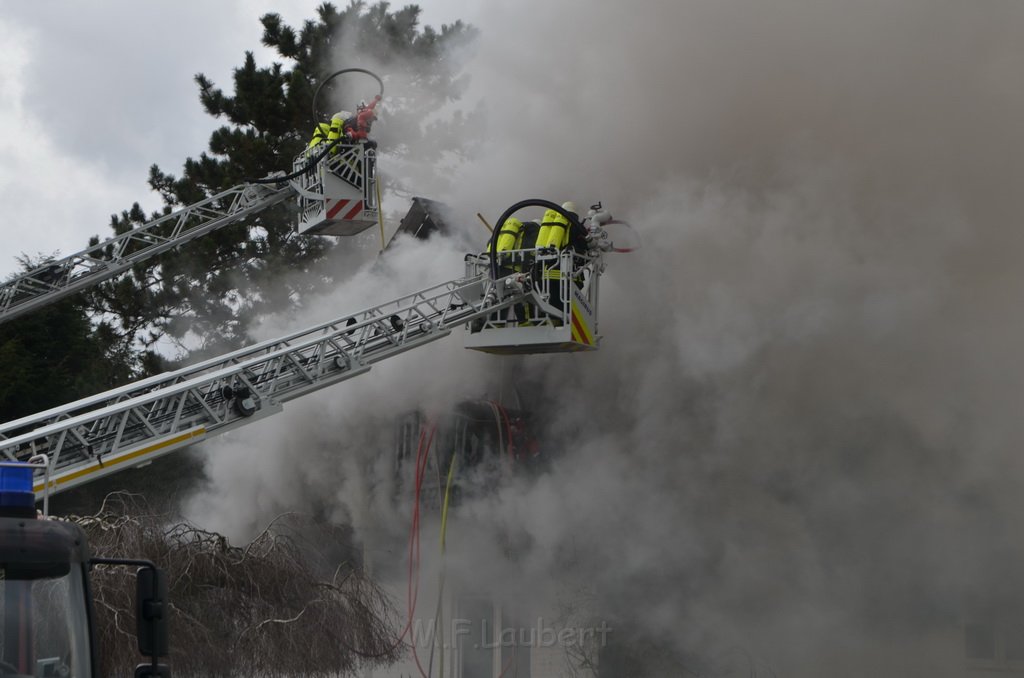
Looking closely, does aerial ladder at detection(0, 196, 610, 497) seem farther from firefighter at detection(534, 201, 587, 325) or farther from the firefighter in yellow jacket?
the firefighter in yellow jacket

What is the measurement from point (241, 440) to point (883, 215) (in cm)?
929

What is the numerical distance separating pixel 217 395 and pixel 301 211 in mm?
6214

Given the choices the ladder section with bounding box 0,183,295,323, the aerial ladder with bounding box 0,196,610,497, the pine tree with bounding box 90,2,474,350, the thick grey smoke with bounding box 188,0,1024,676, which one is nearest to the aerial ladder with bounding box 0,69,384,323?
the ladder section with bounding box 0,183,295,323

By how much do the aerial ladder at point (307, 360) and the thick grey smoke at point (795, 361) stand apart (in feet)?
8.86

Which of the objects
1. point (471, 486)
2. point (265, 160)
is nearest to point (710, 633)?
point (471, 486)

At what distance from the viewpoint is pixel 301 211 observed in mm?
16578

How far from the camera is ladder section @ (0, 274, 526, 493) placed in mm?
9633

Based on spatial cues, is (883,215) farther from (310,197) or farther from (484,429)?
(310,197)

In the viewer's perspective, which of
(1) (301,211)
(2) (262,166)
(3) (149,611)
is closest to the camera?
(3) (149,611)

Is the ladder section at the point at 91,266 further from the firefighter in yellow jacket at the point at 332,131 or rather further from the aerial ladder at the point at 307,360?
the aerial ladder at the point at 307,360

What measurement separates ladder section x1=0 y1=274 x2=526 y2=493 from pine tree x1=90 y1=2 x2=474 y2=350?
13.1 metres

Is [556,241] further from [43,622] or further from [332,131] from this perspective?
[43,622]

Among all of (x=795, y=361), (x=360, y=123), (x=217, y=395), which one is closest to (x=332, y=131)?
(x=360, y=123)

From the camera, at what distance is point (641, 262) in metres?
15.8
